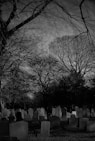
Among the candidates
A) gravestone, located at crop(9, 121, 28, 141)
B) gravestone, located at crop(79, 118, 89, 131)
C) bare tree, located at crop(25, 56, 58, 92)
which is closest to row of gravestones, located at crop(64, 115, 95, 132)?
gravestone, located at crop(79, 118, 89, 131)

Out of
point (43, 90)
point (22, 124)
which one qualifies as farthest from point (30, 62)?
point (43, 90)

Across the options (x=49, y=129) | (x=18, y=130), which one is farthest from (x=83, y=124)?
(x=18, y=130)

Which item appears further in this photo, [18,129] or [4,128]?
[4,128]

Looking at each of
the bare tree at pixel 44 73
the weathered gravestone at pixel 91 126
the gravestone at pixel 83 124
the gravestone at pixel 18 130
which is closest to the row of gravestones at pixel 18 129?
A: the gravestone at pixel 18 130

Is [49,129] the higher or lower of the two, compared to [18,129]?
lower

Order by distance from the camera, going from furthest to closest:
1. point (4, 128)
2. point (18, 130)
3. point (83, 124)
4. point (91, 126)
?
Result: point (83, 124)
point (91, 126)
point (4, 128)
point (18, 130)

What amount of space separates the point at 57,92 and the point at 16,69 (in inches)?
858

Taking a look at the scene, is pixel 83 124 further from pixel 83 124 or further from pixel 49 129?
pixel 49 129

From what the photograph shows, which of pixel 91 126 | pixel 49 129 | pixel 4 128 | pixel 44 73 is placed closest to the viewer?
pixel 4 128

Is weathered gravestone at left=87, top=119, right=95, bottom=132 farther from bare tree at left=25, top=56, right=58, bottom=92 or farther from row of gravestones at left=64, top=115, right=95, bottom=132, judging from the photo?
bare tree at left=25, top=56, right=58, bottom=92

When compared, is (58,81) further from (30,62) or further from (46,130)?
(46,130)

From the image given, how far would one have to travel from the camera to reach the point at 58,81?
3556 centimetres

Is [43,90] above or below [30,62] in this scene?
below

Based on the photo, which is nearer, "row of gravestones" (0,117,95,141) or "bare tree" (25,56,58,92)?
"row of gravestones" (0,117,95,141)
